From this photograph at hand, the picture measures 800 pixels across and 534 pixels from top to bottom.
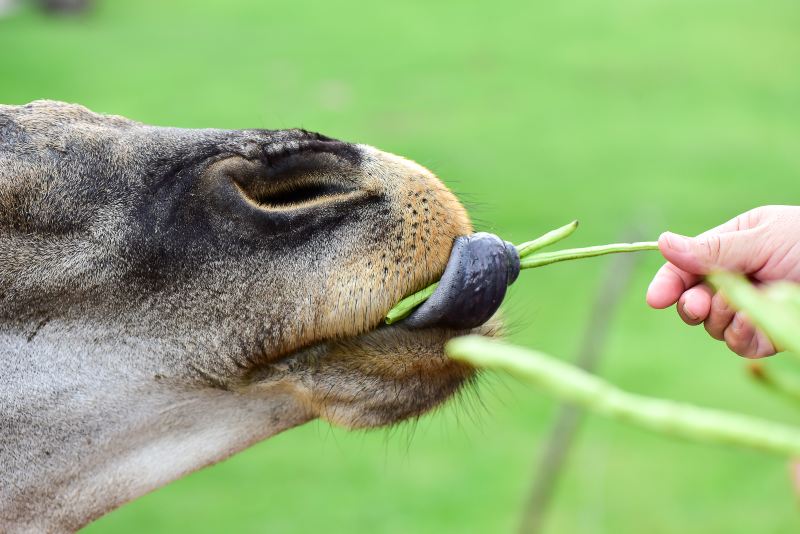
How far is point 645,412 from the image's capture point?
706mm

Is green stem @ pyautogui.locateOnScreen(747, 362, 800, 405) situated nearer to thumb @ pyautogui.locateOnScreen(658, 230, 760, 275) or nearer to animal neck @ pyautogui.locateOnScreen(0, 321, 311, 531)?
thumb @ pyautogui.locateOnScreen(658, 230, 760, 275)

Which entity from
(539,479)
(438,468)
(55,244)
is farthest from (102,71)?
(55,244)

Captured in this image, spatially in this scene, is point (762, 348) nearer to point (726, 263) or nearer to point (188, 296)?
point (726, 263)

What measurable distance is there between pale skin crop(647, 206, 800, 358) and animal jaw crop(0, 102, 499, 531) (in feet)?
1.20

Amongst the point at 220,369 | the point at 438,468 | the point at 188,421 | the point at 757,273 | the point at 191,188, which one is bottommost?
the point at 438,468

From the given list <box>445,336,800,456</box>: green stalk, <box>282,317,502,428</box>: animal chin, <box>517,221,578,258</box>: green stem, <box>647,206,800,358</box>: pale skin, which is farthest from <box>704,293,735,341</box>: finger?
<box>445,336,800,456</box>: green stalk

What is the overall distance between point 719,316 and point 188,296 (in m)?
0.95

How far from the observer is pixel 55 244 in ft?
6.48

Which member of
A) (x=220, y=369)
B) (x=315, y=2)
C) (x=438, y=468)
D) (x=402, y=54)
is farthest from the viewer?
(x=315, y=2)

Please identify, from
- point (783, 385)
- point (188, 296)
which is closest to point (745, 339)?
point (188, 296)

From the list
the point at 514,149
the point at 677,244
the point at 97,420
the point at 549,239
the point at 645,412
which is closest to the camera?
the point at 645,412

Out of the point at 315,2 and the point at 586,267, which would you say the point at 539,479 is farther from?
the point at 315,2

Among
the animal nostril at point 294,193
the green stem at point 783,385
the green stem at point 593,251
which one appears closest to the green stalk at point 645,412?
the green stem at point 783,385

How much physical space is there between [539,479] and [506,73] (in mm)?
6531
